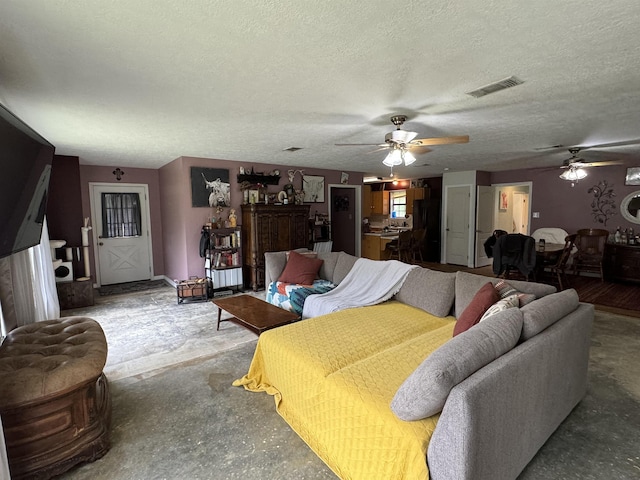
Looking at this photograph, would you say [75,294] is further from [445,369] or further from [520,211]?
[520,211]

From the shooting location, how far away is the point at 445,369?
1425 millimetres

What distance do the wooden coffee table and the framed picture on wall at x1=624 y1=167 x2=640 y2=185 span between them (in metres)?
6.99

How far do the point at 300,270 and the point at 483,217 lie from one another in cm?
551

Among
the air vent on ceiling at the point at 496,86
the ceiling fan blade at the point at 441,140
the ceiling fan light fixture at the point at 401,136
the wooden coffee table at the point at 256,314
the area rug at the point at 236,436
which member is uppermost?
the air vent on ceiling at the point at 496,86

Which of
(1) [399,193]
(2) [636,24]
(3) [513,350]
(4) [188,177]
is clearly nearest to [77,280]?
(4) [188,177]

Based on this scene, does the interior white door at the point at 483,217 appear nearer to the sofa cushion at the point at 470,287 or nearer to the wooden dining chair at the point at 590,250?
the wooden dining chair at the point at 590,250

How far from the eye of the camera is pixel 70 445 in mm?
1877

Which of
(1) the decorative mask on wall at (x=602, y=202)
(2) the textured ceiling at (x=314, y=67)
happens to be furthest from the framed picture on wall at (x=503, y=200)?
(2) the textured ceiling at (x=314, y=67)

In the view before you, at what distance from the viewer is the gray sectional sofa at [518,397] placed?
136 centimetres

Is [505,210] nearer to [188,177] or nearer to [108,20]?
[188,177]

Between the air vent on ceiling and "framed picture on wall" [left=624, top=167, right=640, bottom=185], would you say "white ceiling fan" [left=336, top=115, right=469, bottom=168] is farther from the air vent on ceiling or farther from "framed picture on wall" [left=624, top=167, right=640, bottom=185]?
"framed picture on wall" [left=624, top=167, right=640, bottom=185]

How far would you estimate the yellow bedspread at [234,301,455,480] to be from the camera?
60.7 inches

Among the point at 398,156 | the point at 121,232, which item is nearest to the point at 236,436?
the point at 398,156

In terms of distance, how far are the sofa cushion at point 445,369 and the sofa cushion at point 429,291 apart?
1253 millimetres
